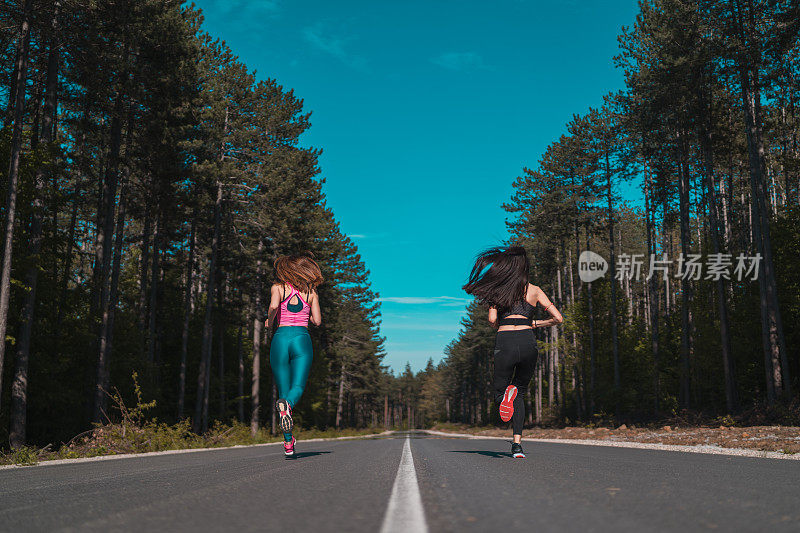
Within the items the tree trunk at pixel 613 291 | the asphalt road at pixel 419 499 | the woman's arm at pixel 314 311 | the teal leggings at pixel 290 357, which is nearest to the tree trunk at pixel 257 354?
the tree trunk at pixel 613 291

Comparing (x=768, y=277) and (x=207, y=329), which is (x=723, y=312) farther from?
(x=207, y=329)

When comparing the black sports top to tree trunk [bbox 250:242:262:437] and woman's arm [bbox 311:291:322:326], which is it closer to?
woman's arm [bbox 311:291:322:326]

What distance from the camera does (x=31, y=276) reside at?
1695 cm

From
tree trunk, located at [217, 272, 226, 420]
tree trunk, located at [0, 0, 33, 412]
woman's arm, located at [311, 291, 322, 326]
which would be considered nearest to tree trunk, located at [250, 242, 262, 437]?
tree trunk, located at [217, 272, 226, 420]

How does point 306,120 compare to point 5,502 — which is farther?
point 306,120

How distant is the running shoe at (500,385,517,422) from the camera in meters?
6.69

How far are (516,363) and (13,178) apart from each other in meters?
15.5

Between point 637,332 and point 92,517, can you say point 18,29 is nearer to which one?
point 92,517

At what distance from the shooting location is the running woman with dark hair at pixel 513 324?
6.95 m

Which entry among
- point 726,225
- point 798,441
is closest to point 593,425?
point 726,225

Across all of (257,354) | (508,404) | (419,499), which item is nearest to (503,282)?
(508,404)

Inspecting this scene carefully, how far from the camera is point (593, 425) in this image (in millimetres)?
35219

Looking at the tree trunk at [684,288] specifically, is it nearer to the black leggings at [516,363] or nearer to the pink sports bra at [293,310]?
the black leggings at [516,363]

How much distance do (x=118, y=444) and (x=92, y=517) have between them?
12.0 meters
